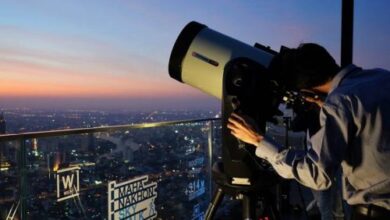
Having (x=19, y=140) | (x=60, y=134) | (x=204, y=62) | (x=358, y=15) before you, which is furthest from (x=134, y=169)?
(x=358, y=15)

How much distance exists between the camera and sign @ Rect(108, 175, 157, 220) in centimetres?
318

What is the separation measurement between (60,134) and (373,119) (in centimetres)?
187

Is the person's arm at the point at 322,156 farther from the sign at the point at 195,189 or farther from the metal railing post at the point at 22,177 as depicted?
the sign at the point at 195,189

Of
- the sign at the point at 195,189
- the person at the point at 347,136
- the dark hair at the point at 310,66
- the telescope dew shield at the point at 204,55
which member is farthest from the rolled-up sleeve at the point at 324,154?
the sign at the point at 195,189

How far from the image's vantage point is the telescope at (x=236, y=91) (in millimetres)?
2000

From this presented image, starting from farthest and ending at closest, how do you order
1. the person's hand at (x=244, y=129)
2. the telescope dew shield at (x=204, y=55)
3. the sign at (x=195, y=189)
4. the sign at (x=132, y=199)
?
the sign at (x=195, y=189) → the sign at (x=132, y=199) → the telescope dew shield at (x=204, y=55) → the person's hand at (x=244, y=129)

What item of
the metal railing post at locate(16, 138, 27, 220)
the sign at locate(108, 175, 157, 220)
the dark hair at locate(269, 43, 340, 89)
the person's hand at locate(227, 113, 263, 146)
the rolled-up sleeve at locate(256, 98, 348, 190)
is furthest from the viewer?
the sign at locate(108, 175, 157, 220)

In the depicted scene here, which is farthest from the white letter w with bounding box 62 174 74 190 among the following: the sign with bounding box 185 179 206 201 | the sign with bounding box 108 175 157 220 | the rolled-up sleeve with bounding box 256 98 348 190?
the rolled-up sleeve with bounding box 256 98 348 190

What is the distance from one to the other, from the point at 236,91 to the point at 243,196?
0.53 metres

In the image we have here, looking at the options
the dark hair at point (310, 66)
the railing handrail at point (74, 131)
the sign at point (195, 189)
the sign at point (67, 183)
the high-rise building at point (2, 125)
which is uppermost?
the dark hair at point (310, 66)

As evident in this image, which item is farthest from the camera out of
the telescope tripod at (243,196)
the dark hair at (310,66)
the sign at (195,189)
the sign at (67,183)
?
the sign at (195,189)

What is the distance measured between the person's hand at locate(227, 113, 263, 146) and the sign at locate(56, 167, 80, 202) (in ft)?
4.23

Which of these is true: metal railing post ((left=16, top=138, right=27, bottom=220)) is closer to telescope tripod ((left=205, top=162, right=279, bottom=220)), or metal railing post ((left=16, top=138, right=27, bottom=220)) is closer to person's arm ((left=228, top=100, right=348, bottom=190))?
telescope tripod ((left=205, top=162, right=279, bottom=220))

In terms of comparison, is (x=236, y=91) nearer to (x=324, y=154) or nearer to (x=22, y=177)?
(x=324, y=154)
